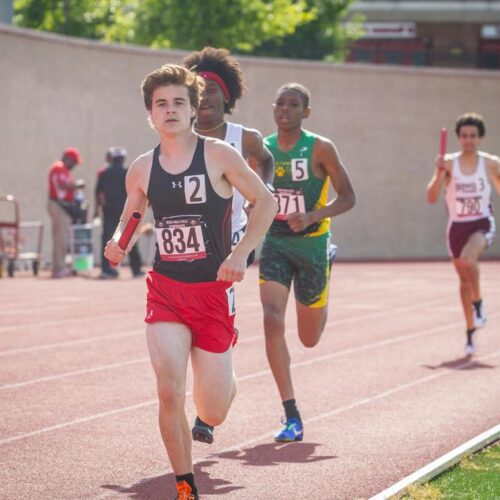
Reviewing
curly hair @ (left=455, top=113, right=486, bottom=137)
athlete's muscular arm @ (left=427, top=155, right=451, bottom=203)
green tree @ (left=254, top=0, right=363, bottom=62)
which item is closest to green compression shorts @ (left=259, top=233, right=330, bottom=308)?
athlete's muscular arm @ (left=427, top=155, right=451, bottom=203)

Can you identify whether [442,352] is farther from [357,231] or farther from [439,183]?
[357,231]

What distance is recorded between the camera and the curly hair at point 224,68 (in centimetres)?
797

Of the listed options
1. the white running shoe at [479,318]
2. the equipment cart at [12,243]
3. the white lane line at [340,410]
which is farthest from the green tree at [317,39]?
the white lane line at [340,410]

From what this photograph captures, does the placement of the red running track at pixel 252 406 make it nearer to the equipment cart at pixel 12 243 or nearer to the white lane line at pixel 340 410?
the white lane line at pixel 340 410

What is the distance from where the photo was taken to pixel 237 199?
24.5ft

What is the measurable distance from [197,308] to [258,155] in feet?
6.86

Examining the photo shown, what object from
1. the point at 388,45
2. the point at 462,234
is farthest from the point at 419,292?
the point at 388,45

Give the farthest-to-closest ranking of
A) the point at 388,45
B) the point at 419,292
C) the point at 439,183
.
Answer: the point at 388,45 < the point at 419,292 < the point at 439,183

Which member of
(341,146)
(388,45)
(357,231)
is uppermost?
Answer: (388,45)

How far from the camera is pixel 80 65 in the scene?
27359 mm

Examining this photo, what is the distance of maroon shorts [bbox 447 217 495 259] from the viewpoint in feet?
41.5

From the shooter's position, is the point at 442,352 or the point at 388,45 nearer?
the point at 442,352

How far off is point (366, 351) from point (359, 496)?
20.8 ft

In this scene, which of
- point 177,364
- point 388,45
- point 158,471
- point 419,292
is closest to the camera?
point 177,364
